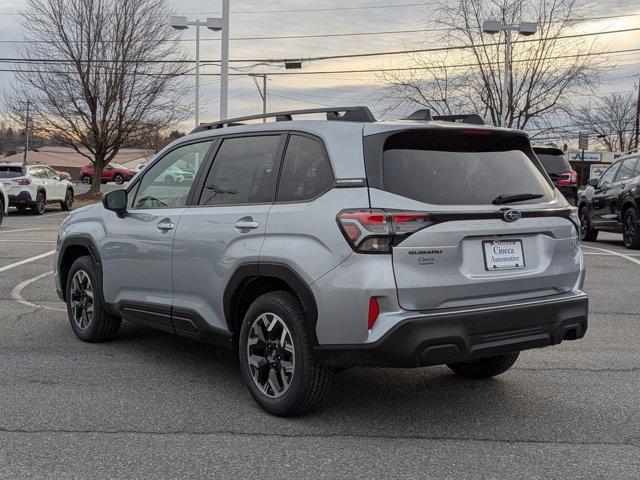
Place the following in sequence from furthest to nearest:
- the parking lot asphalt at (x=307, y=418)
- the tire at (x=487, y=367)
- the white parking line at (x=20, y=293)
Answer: the white parking line at (x=20, y=293) < the tire at (x=487, y=367) < the parking lot asphalt at (x=307, y=418)

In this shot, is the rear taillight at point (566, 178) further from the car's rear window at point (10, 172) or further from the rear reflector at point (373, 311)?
the car's rear window at point (10, 172)

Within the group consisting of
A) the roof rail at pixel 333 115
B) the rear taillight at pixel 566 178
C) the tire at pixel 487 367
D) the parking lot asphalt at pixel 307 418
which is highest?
the roof rail at pixel 333 115

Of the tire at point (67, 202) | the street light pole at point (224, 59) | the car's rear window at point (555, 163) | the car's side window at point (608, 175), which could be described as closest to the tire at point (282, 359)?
the car's side window at point (608, 175)

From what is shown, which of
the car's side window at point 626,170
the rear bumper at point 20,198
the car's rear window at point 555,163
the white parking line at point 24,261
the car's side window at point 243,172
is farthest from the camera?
the rear bumper at point 20,198

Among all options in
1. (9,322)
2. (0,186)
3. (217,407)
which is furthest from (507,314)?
(0,186)

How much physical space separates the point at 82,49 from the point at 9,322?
26.5m

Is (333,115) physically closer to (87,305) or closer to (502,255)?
(502,255)

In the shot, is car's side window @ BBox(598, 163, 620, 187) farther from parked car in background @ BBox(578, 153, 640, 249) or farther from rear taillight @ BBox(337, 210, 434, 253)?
rear taillight @ BBox(337, 210, 434, 253)

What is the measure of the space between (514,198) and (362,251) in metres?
1.10

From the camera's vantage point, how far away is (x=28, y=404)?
4.38 metres

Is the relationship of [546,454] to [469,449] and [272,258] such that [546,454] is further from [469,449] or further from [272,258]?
[272,258]

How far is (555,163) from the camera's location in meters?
17.5

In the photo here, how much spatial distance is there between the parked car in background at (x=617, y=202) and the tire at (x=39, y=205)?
645 inches

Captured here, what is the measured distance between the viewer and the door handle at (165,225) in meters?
4.96
